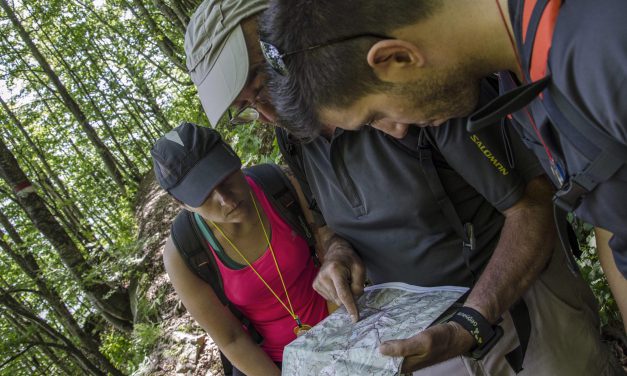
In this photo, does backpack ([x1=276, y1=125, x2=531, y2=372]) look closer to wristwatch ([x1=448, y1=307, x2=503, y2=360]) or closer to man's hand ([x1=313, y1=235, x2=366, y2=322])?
Answer: wristwatch ([x1=448, y1=307, x2=503, y2=360])

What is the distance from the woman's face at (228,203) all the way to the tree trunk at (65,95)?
1157cm

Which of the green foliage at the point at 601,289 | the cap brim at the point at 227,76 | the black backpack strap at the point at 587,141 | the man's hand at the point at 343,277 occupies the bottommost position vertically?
the green foliage at the point at 601,289

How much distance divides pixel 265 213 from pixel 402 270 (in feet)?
3.50

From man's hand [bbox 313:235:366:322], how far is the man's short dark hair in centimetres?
85

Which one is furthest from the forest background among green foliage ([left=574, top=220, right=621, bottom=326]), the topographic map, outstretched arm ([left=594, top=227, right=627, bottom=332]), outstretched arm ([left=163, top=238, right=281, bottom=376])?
outstretched arm ([left=163, top=238, right=281, bottom=376])

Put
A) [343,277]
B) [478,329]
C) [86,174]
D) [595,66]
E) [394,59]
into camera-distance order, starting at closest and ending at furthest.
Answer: [595,66] < [394,59] < [478,329] < [343,277] < [86,174]

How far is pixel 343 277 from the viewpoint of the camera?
7.15ft

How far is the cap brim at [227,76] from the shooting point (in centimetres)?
189

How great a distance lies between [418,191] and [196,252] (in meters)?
1.42

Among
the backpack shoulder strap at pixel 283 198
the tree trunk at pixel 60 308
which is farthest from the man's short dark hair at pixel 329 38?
the tree trunk at pixel 60 308

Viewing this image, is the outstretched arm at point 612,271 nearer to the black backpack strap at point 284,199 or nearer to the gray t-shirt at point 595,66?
the gray t-shirt at point 595,66

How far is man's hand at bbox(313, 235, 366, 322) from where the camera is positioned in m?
2.12

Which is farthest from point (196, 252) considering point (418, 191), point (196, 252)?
point (418, 191)

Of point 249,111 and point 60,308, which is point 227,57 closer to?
point 249,111
